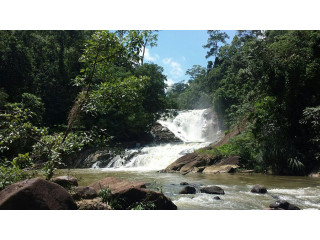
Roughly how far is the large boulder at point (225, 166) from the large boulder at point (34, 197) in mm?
8870

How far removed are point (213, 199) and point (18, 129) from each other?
428cm

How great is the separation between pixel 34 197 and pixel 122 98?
1840mm

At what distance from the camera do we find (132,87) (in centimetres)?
415

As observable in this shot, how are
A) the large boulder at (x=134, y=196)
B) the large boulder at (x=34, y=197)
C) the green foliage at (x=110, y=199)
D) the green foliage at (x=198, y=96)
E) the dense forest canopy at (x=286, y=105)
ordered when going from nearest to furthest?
the large boulder at (x=34, y=197) → the green foliage at (x=110, y=199) → the large boulder at (x=134, y=196) → the dense forest canopy at (x=286, y=105) → the green foliage at (x=198, y=96)

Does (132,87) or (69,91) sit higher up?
(69,91)

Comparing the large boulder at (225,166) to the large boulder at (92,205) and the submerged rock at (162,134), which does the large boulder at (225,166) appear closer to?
the large boulder at (92,205)

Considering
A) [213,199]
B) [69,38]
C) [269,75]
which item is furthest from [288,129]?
[69,38]

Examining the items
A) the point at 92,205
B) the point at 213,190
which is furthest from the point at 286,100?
the point at 92,205

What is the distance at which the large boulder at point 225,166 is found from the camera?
11.5 metres

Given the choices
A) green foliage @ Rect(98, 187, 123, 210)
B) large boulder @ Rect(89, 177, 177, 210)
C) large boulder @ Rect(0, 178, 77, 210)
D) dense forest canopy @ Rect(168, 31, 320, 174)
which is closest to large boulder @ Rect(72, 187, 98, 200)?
green foliage @ Rect(98, 187, 123, 210)

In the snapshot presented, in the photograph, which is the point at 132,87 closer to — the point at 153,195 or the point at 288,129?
the point at 153,195

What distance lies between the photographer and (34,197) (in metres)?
3.34

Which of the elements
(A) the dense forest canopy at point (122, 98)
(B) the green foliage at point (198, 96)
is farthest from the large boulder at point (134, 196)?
(B) the green foliage at point (198, 96)

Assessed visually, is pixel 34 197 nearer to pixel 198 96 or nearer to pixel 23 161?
pixel 23 161
